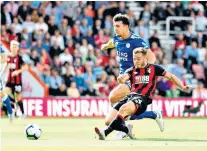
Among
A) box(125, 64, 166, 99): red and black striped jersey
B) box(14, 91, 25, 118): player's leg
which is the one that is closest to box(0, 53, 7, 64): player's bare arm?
box(14, 91, 25, 118): player's leg

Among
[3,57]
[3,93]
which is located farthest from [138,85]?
[3,93]

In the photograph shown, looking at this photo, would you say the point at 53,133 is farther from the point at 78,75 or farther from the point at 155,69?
the point at 78,75

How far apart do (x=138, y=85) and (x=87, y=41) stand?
40.0 feet

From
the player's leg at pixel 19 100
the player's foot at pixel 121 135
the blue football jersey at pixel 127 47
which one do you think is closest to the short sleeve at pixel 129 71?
the blue football jersey at pixel 127 47

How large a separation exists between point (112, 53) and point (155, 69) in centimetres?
1174

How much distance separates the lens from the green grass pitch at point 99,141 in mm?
11469

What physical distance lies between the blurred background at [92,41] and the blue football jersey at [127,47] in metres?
8.50

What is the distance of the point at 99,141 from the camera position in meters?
12.5

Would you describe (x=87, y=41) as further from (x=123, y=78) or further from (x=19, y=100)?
(x=123, y=78)

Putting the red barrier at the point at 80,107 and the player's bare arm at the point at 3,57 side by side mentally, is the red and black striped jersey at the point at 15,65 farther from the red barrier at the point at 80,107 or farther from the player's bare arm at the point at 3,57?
the red barrier at the point at 80,107

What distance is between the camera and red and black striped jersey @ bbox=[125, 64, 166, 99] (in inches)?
508

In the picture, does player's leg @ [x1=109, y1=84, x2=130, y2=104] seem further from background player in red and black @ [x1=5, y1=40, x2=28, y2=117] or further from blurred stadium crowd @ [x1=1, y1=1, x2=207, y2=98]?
blurred stadium crowd @ [x1=1, y1=1, x2=207, y2=98]

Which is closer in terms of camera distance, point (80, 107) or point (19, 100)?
point (19, 100)

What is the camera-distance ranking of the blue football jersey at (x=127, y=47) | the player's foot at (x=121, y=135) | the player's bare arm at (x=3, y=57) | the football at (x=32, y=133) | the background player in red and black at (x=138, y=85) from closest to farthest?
the background player in red and black at (x=138, y=85) < the football at (x=32, y=133) < the player's foot at (x=121, y=135) < the blue football jersey at (x=127, y=47) < the player's bare arm at (x=3, y=57)
